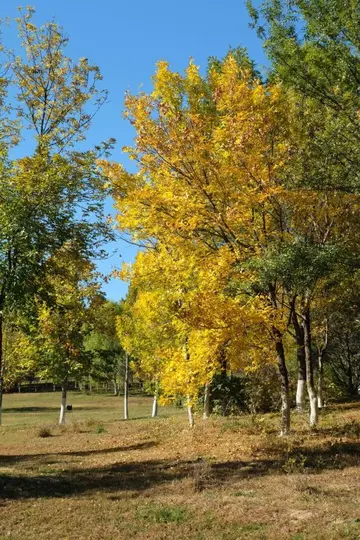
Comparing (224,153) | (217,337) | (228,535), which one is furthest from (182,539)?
(224,153)

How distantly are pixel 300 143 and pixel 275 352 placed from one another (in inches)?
220

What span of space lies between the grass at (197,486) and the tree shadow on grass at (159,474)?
0.07 feet

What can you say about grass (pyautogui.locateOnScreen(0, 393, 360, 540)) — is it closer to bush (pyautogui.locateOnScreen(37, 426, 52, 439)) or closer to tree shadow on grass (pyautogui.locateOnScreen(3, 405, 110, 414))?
bush (pyautogui.locateOnScreen(37, 426, 52, 439))

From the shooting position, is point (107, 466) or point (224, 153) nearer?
point (224, 153)

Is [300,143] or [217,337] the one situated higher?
[300,143]

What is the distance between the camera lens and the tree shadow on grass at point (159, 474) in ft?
32.4

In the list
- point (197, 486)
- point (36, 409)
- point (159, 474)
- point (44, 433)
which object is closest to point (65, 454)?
point (159, 474)

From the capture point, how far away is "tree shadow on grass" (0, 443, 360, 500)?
9.88m

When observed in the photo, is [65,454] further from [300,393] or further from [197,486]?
[300,393]

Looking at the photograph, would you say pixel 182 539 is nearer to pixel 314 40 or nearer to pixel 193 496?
pixel 193 496

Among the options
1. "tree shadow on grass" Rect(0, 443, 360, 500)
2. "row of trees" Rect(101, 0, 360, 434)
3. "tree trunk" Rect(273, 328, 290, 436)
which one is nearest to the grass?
"tree shadow on grass" Rect(0, 443, 360, 500)

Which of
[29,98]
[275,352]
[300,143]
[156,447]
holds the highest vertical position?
[29,98]

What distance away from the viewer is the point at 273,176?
11750 mm

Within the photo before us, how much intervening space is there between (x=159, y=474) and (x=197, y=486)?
6.80 ft
